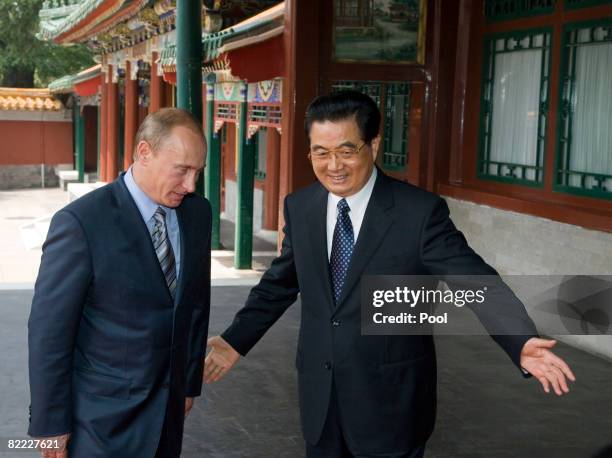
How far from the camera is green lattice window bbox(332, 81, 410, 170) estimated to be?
9.29 metres

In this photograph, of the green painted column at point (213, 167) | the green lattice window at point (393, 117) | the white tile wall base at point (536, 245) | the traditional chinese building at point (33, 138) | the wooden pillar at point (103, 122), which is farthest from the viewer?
the traditional chinese building at point (33, 138)

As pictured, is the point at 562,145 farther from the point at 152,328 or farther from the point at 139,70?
the point at 139,70

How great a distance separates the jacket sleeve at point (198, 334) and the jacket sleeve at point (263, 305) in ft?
0.75

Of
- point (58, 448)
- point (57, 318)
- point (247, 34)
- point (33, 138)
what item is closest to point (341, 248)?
point (57, 318)

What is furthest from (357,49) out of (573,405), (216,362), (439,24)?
(216,362)

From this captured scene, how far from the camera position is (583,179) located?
720 cm

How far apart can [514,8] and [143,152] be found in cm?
584

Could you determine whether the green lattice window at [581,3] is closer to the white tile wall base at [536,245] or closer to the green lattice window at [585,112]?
the green lattice window at [585,112]

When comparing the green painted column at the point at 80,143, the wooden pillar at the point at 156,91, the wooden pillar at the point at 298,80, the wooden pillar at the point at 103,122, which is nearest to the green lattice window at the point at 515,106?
the wooden pillar at the point at 298,80

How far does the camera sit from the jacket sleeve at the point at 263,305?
3346mm

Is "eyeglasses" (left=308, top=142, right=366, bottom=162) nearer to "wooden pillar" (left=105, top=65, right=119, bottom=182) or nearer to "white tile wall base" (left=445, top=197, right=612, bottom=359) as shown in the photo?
"white tile wall base" (left=445, top=197, right=612, bottom=359)

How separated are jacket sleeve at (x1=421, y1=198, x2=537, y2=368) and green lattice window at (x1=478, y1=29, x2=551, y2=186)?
5028 mm

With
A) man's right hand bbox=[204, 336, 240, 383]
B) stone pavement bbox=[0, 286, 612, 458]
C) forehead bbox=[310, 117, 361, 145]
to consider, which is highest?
forehead bbox=[310, 117, 361, 145]

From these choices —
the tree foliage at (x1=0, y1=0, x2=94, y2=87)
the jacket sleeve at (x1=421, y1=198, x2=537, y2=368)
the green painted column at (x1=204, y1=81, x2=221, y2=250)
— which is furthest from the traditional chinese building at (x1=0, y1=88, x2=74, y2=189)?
the jacket sleeve at (x1=421, y1=198, x2=537, y2=368)
